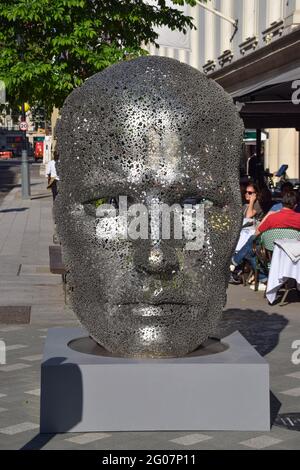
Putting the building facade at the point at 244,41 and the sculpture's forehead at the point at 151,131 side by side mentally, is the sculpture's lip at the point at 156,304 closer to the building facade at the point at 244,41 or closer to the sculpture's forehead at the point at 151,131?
the sculpture's forehead at the point at 151,131

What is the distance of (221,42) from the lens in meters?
39.6

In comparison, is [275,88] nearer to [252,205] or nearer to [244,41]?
[252,205]

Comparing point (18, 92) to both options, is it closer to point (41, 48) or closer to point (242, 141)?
point (41, 48)

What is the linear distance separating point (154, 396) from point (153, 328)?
1.71ft

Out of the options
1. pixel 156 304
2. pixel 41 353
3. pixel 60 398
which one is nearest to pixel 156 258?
pixel 156 304

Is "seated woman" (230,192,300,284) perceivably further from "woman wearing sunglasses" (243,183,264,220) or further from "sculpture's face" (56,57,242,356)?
"sculpture's face" (56,57,242,356)

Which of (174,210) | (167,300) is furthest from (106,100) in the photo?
(167,300)

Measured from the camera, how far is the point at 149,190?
673 cm

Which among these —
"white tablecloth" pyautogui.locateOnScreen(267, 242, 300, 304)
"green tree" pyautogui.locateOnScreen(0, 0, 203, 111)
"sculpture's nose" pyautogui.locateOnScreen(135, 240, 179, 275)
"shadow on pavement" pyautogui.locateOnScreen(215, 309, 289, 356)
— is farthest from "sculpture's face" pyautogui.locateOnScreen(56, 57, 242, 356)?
"green tree" pyautogui.locateOnScreen(0, 0, 203, 111)

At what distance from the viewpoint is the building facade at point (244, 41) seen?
2686 centimetres

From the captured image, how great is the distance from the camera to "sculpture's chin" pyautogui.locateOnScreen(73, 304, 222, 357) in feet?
22.3

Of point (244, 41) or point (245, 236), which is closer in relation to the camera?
point (245, 236)

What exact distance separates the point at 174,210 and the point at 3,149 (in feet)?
377
